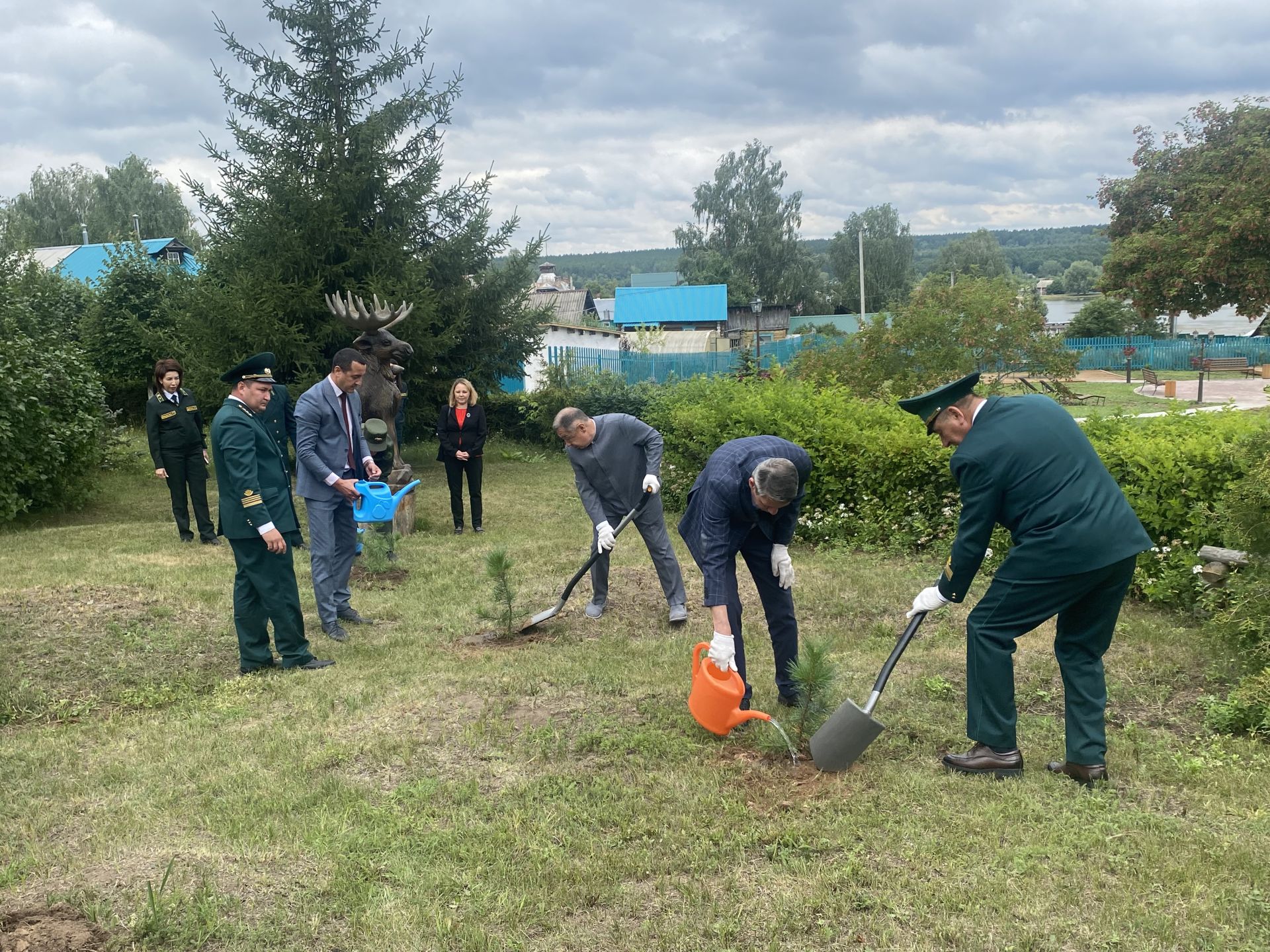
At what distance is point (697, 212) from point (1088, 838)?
5492cm

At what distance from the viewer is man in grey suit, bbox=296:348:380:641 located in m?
6.17

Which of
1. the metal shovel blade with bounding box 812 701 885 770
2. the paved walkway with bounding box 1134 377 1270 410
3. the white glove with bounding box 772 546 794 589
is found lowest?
the paved walkway with bounding box 1134 377 1270 410

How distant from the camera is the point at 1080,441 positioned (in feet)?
12.1

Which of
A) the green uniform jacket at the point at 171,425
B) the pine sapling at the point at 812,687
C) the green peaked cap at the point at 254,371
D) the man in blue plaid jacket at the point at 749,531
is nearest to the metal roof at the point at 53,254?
the green uniform jacket at the point at 171,425

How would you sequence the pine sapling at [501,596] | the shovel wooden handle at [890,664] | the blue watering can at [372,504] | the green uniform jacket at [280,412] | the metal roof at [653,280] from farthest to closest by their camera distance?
the metal roof at [653,280]
the green uniform jacket at [280,412]
the blue watering can at [372,504]
the pine sapling at [501,596]
the shovel wooden handle at [890,664]

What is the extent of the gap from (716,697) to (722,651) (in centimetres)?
27

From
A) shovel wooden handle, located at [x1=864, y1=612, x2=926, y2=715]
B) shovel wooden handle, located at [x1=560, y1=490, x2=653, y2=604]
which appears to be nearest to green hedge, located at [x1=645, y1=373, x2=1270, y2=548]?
shovel wooden handle, located at [x1=864, y1=612, x2=926, y2=715]

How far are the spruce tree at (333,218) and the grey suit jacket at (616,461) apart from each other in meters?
7.71

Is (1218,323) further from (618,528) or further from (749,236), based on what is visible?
(618,528)

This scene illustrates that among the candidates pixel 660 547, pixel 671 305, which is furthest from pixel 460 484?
pixel 671 305

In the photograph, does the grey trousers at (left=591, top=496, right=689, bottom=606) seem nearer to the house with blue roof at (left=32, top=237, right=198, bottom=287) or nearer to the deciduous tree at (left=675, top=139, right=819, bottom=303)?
the house with blue roof at (left=32, top=237, right=198, bottom=287)

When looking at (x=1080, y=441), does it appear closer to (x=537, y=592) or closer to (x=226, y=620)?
(x=537, y=592)

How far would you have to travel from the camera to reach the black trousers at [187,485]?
9233 mm

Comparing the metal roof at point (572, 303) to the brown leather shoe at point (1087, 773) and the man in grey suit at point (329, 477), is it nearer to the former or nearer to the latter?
the man in grey suit at point (329, 477)
